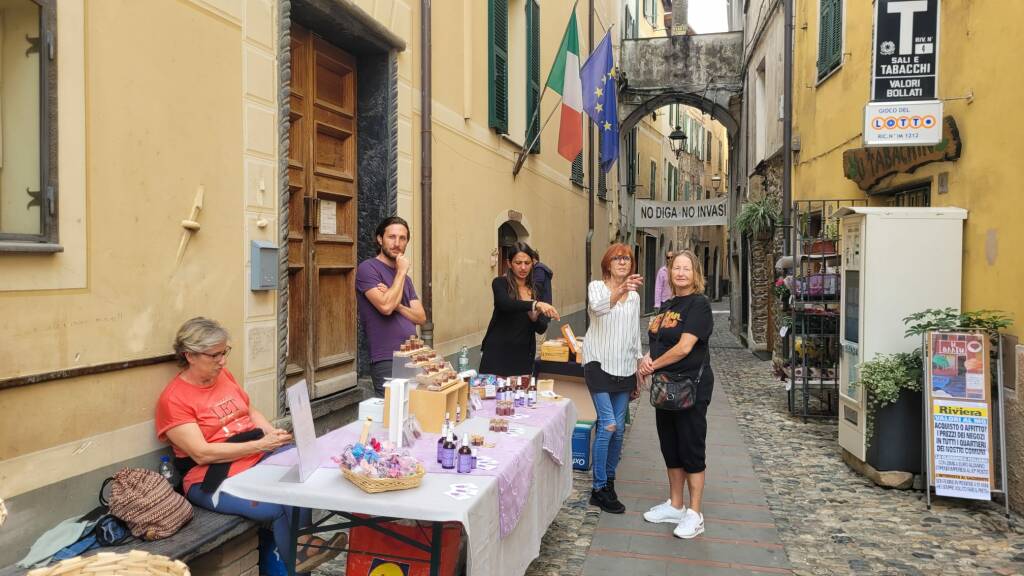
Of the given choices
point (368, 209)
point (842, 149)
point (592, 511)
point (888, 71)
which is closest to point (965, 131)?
point (888, 71)

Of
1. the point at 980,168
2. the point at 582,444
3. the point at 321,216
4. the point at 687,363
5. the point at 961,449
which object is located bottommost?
the point at 582,444

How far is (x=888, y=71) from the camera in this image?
5.79 meters

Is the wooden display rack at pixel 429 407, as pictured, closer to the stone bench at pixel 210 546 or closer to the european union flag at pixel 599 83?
the stone bench at pixel 210 546

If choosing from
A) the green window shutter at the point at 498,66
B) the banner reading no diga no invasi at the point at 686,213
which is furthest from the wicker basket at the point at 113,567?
the banner reading no diga no invasi at the point at 686,213

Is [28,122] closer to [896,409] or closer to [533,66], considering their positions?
[896,409]

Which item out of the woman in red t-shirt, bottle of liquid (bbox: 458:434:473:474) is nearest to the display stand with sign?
bottle of liquid (bbox: 458:434:473:474)

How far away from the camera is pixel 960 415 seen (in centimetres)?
491

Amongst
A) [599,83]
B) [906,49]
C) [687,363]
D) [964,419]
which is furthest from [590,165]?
[687,363]

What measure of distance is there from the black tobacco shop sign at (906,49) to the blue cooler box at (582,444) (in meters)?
3.43

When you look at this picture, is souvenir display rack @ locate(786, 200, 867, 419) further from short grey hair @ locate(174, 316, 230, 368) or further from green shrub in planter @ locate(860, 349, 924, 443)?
short grey hair @ locate(174, 316, 230, 368)

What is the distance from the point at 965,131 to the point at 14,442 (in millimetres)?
6116

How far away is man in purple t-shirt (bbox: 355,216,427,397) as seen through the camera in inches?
166

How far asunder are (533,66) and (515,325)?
233 inches

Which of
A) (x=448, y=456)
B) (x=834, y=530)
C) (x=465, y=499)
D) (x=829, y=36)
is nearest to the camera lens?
(x=465, y=499)
